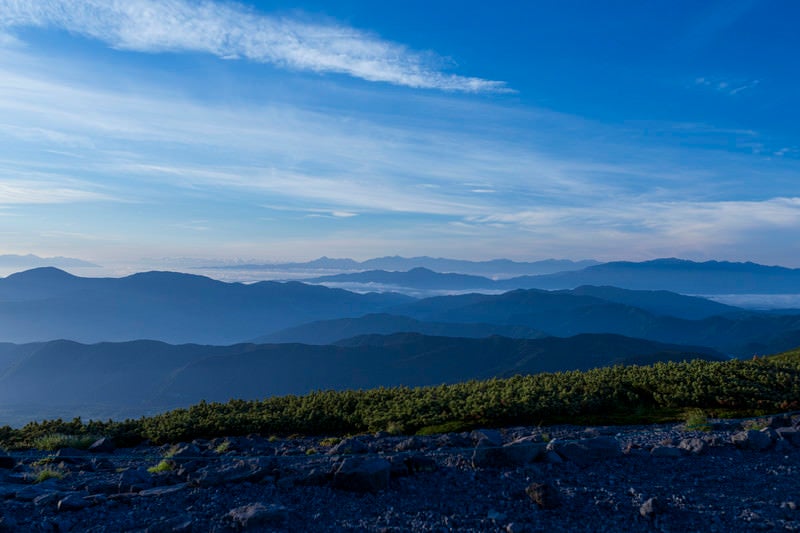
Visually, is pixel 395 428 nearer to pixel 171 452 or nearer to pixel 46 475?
pixel 171 452

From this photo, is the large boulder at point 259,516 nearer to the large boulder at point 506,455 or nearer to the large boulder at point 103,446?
the large boulder at point 506,455

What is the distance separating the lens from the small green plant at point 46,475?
11.5m

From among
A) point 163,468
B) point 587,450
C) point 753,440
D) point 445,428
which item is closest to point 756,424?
point 753,440

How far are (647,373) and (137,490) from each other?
16.5 metres

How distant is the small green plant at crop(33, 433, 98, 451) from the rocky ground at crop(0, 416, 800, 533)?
4.28m

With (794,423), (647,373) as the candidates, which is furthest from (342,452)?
(647,373)

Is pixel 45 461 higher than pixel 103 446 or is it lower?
higher

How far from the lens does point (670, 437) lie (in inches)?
527

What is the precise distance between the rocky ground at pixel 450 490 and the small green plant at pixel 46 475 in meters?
0.05

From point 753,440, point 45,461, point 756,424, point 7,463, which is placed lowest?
point 45,461

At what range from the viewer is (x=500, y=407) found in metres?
17.0

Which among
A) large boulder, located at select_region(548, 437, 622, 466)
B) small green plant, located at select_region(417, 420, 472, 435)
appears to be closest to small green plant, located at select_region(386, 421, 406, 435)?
small green plant, located at select_region(417, 420, 472, 435)

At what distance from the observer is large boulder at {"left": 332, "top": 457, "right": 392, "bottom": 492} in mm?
9906

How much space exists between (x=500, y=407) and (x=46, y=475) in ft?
37.6
